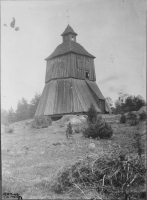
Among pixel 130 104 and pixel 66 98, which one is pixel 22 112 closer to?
pixel 66 98

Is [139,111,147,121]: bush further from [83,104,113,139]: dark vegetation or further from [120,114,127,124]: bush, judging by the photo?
[83,104,113,139]: dark vegetation

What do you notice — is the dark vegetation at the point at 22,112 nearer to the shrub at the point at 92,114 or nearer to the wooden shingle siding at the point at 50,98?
the wooden shingle siding at the point at 50,98

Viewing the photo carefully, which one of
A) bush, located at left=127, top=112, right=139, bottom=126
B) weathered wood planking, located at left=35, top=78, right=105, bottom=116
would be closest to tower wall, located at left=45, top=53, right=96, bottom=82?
weathered wood planking, located at left=35, top=78, right=105, bottom=116

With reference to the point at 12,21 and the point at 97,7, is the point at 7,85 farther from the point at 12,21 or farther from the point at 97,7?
the point at 97,7

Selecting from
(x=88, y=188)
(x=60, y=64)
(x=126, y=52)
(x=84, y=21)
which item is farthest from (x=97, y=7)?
(x=88, y=188)

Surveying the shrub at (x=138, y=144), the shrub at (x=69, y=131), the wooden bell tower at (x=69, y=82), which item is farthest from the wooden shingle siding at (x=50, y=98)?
the shrub at (x=138, y=144)

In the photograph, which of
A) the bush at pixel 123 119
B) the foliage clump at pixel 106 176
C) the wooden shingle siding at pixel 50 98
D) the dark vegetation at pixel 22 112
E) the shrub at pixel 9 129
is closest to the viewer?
the foliage clump at pixel 106 176

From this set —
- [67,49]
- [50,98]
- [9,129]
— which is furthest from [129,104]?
[9,129]
